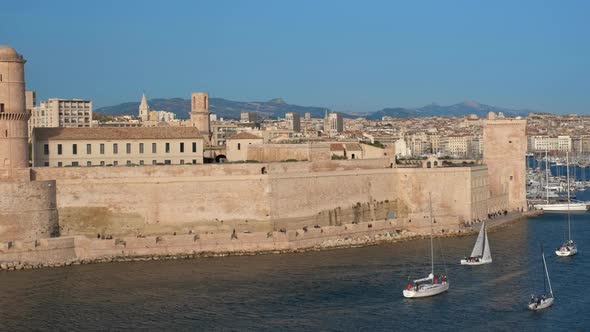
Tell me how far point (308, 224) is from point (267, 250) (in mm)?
4182

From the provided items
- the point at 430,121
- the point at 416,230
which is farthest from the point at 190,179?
the point at 430,121

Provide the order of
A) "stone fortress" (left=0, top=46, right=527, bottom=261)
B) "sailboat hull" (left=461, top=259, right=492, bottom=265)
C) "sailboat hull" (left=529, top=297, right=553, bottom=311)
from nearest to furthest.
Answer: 1. "sailboat hull" (left=529, top=297, right=553, bottom=311)
2. "sailboat hull" (left=461, top=259, right=492, bottom=265)
3. "stone fortress" (left=0, top=46, right=527, bottom=261)

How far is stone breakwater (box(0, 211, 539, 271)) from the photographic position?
3005 centimetres

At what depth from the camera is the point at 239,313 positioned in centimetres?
A: 2425

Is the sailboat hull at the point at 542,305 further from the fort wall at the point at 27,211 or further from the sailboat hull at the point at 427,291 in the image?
the fort wall at the point at 27,211

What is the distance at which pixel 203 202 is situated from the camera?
34656 millimetres

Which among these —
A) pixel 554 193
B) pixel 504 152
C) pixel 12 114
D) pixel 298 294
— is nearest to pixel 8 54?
pixel 12 114

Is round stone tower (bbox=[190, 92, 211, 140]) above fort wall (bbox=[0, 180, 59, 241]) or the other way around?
above

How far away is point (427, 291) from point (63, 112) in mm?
56168

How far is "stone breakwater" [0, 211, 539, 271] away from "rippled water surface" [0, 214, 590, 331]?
65 centimetres

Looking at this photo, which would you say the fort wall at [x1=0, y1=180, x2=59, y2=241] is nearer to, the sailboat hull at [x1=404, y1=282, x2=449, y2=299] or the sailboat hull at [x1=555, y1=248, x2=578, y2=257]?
the sailboat hull at [x1=404, y1=282, x2=449, y2=299]

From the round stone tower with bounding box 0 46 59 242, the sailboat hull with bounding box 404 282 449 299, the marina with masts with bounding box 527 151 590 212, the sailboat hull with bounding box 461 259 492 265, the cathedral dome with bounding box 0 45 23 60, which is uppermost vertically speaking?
the cathedral dome with bounding box 0 45 23 60

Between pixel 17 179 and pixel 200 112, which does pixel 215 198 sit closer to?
pixel 17 179

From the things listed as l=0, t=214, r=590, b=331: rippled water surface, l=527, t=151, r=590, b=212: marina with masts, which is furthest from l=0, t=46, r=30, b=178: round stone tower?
l=527, t=151, r=590, b=212: marina with masts
